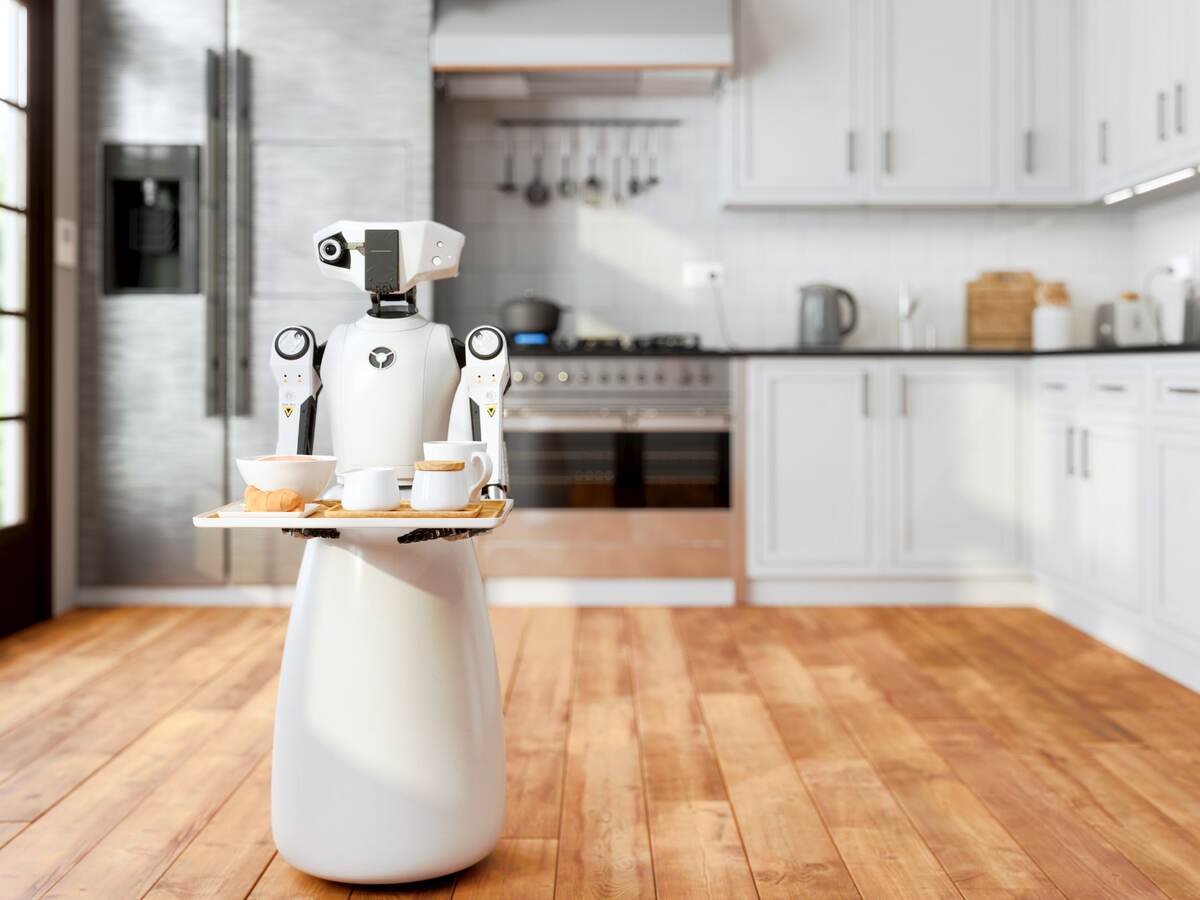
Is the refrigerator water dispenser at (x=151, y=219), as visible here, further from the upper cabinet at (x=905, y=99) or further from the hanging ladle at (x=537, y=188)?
the upper cabinet at (x=905, y=99)

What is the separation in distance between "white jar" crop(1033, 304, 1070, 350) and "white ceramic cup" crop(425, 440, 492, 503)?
3.29 metres

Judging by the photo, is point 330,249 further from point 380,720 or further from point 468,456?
point 380,720

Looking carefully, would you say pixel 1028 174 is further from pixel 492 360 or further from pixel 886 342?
pixel 492 360

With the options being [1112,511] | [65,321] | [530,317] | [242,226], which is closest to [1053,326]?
[1112,511]

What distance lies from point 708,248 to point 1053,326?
1.46 m

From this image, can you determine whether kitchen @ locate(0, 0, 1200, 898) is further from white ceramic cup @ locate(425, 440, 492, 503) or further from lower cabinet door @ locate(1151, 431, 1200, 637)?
white ceramic cup @ locate(425, 440, 492, 503)

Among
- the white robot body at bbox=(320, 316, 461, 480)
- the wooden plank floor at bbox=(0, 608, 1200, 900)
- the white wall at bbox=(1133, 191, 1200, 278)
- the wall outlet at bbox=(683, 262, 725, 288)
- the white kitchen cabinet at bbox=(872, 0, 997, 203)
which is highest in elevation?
the white kitchen cabinet at bbox=(872, 0, 997, 203)

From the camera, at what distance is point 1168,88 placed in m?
3.62

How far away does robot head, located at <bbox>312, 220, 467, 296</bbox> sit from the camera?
184cm

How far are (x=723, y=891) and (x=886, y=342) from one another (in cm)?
334

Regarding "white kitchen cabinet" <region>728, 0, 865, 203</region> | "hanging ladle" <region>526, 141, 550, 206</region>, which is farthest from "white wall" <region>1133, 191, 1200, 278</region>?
"hanging ladle" <region>526, 141, 550, 206</region>

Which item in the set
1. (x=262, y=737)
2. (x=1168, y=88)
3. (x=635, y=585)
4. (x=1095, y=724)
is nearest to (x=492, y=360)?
(x=262, y=737)

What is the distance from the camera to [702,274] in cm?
468

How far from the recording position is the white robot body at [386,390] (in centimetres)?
184
